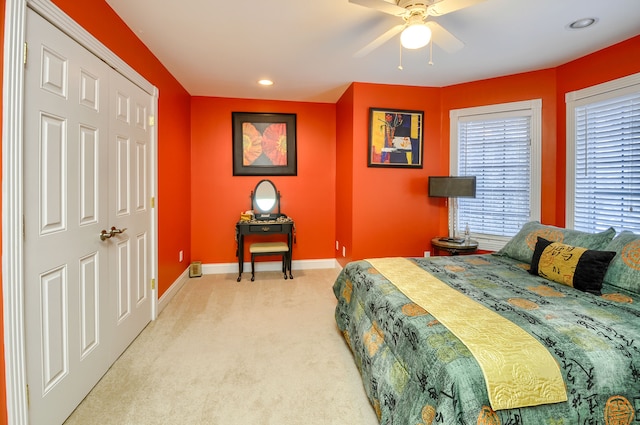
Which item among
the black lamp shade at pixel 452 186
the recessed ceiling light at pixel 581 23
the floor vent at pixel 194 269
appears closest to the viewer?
the recessed ceiling light at pixel 581 23

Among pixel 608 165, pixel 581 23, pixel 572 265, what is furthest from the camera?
pixel 608 165

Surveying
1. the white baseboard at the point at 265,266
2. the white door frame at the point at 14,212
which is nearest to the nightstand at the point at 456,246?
the white baseboard at the point at 265,266

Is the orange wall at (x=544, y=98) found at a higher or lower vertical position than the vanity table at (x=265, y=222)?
higher

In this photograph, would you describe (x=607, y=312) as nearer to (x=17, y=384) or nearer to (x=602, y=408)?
(x=602, y=408)

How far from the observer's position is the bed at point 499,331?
1.10m

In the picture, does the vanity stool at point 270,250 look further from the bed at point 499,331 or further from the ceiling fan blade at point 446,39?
the ceiling fan blade at point 446,39

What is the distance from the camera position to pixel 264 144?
14.3 ft

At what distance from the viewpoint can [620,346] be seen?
122 centimetres

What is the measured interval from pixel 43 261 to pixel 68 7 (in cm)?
138

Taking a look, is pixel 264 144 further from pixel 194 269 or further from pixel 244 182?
pixel 194 269

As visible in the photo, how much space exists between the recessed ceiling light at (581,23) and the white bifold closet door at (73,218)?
11.5ft

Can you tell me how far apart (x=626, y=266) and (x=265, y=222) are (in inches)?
134

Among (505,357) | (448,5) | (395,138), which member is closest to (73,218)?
(505,357)

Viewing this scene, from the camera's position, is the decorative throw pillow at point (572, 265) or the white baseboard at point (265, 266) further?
the white baseboard at point (265, 266)
